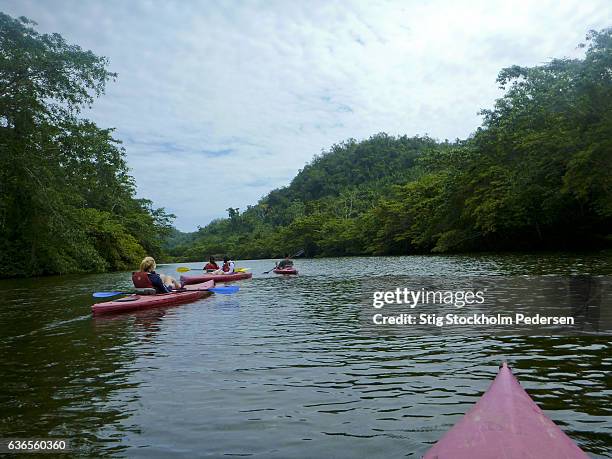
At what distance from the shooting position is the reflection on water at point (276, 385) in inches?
162

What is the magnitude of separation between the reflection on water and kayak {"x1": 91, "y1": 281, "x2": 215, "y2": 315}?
74.4 inches

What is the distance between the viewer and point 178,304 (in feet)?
46.8

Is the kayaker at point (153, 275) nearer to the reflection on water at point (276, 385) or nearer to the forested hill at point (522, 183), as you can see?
the reflection on water at point (276, 385)

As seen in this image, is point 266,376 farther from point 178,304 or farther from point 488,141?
point 488,141

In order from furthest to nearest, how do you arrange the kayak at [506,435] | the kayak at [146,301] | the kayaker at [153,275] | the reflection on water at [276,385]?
the kayaker at [153,275] → the kayak at [146,301] → the reflection on water at [276,385] → the kayak at [506,435]

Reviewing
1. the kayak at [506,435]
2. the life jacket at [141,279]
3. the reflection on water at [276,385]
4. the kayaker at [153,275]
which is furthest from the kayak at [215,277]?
the kayak at [506,435]

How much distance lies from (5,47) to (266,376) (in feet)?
73.9

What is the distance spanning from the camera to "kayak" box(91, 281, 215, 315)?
39.9 feet

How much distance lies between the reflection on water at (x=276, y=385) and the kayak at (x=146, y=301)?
1.89m

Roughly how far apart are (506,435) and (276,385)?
3.35 meters

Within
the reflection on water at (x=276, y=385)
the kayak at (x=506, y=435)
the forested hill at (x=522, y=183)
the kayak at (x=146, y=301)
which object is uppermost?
the forested hill at (x=522, y=183)

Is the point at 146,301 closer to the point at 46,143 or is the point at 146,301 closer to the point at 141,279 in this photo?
the point at 141,279

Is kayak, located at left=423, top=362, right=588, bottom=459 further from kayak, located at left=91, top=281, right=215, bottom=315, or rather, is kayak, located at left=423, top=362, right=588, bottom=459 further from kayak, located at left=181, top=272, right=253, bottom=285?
kayak, located at left=181, top=272, right=253, bottom=285

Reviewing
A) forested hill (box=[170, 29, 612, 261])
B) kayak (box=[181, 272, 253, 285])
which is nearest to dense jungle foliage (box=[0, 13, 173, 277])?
kayak (box=[181, 272, 253, 285])
